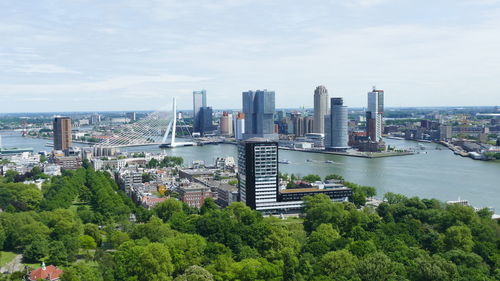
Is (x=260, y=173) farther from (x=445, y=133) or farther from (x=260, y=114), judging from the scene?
(x=445, y=133)

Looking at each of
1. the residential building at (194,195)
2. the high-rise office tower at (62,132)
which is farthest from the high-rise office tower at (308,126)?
the residential building at (194,195)

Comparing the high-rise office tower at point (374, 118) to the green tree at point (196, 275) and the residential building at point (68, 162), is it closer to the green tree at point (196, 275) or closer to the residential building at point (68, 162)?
the residential building at point (68, 162)

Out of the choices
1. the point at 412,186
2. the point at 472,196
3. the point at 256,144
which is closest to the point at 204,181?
the point at 256,144

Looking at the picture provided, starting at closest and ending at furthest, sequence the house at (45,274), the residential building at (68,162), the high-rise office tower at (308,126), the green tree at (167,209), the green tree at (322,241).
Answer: the house at (45,274)
the green tree at (322,241)
the green tree at (167,209)
the residential building at (68,162)
the high-rise office tower at (308,126)

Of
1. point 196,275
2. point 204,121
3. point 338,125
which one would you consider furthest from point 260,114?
point 196,275

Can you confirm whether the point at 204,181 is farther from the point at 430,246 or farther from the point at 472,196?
the point at 430,246

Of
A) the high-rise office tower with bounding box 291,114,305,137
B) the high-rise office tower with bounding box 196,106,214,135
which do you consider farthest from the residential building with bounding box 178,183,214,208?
the high-rise office tower with bounding box 196,106,214,135

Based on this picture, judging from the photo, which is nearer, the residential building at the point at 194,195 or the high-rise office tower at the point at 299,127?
the residential building at the point at 194,195
